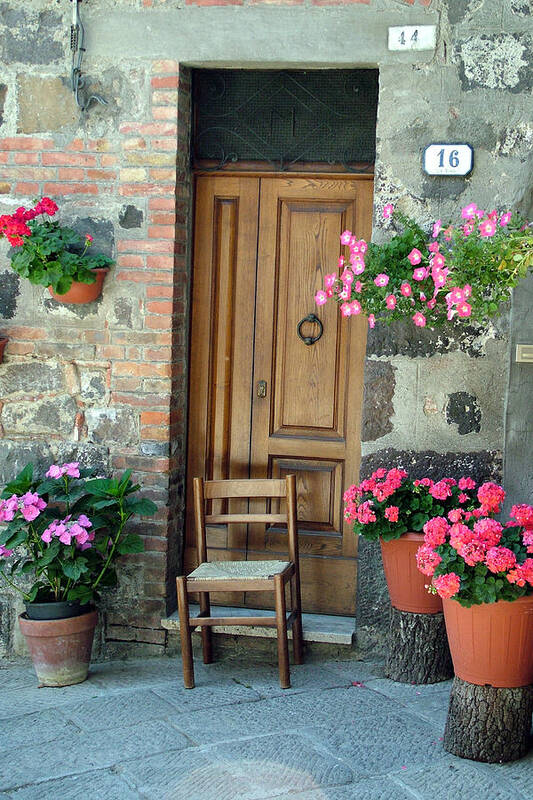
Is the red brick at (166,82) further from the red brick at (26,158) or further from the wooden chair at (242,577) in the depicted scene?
the wooden chair at (242,577)

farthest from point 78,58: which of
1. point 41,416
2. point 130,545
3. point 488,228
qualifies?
point 130,545

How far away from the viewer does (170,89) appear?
4336 millimetres

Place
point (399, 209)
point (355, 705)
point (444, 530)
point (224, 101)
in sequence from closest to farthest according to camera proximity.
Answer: point (444, 530)
point (355, 705)
point (399, 209)
point (224, 101)

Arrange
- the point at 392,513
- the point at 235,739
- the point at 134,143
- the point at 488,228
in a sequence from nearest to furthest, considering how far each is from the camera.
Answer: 1. the point at 488,228
2. the point at 235,739
3. the point at 392,513
4. the point at 134,143

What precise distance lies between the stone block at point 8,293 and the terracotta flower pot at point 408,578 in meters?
2.03

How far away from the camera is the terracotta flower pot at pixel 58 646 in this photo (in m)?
4.14

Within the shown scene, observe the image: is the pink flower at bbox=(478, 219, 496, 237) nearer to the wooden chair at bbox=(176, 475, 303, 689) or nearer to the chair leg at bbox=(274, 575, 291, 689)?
the wooden chair at bbox=(176, 475, 303, 689)

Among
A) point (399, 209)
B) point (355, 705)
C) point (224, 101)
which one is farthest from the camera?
point (224, 101)

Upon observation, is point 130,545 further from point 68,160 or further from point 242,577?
point 68,160

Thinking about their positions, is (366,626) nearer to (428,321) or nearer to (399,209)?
(428,321)

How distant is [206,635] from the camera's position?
4.43 meters

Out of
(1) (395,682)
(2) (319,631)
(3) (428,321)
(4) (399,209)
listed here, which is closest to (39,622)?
(2) (319,631)

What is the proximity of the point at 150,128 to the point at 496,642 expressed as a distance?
2642 millimetres

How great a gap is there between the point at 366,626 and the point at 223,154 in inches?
89.3
